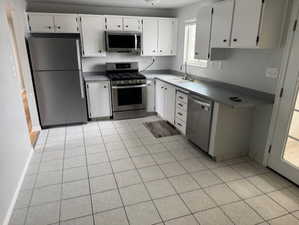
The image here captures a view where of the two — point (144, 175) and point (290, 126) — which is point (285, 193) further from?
point (144, 175)

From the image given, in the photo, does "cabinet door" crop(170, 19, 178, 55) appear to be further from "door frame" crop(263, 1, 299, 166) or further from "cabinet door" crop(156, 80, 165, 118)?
"door frame" crop(263, 1, 299, 166)

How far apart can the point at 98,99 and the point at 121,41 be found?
1321 millimetres

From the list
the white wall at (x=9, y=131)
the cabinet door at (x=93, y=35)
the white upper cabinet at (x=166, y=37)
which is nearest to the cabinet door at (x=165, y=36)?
the white upper cabinet at (x=166, y=37)

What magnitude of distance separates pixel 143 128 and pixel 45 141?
5.84 ft

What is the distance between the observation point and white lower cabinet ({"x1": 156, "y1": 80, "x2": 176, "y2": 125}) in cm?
394

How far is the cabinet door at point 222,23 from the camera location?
8.73 feet

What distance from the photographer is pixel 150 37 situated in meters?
4.62

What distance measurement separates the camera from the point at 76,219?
1.93 m

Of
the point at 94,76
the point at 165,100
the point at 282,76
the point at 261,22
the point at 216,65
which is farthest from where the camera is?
the point at 94,76

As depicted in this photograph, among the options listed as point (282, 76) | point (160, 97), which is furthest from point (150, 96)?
point (282, 76)

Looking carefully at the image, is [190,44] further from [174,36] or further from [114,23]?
[114,23]

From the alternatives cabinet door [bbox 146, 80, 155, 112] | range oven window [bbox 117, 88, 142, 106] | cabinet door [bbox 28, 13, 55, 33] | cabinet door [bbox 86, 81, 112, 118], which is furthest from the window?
cabinet door [bbox 28, 13, 55, 33]

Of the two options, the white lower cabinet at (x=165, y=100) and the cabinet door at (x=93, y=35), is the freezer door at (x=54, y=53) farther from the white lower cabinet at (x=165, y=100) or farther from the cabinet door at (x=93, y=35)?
the white lower cabinet at (x=165, y=100)

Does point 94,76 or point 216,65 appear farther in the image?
point 94,76
